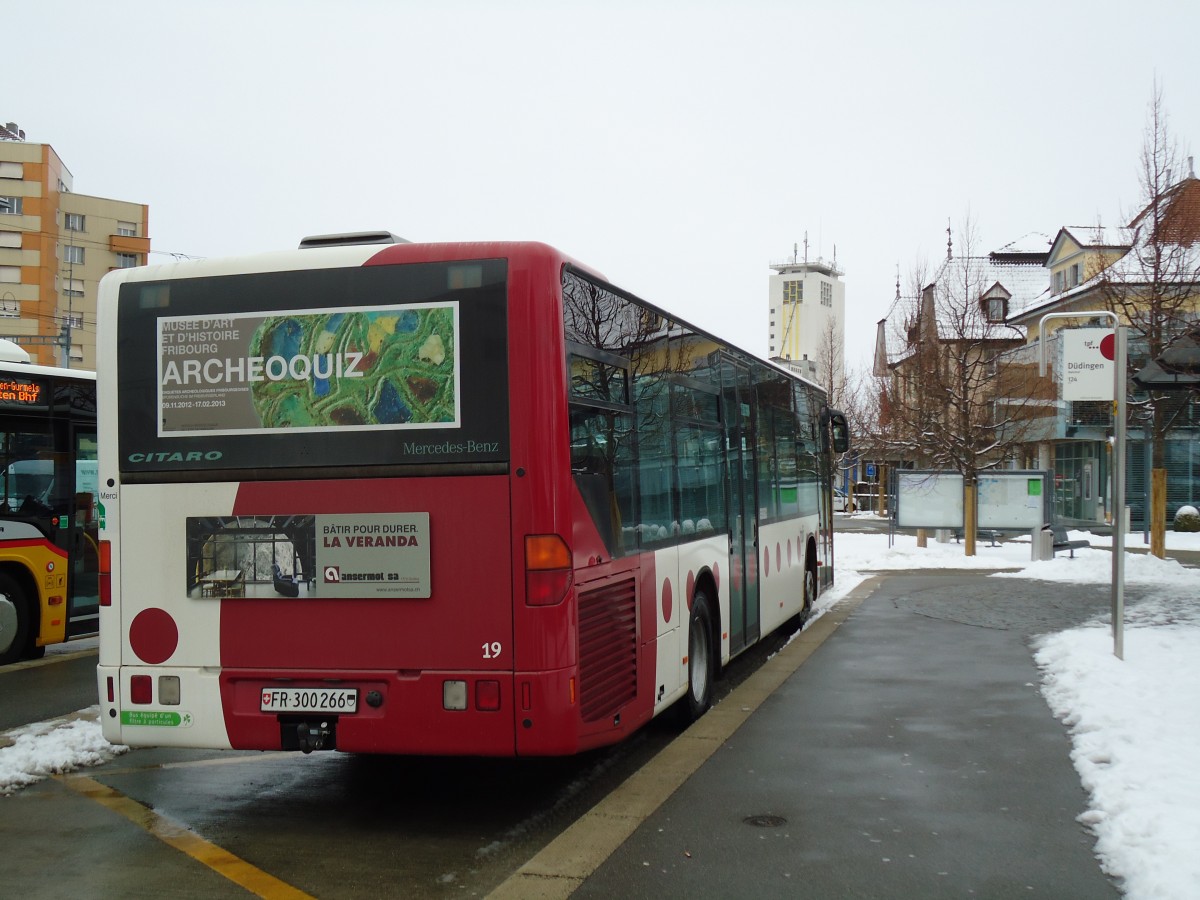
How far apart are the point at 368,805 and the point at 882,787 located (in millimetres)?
2820

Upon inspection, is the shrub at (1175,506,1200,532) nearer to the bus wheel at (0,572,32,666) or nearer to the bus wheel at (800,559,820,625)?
the bus wheel at (800,559,820,625)

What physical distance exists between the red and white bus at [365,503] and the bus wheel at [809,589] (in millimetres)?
8330

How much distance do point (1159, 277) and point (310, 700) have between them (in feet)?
73.3

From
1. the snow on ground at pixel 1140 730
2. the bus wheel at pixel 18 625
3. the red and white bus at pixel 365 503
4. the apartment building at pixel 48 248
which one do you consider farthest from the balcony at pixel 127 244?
the red and white bus at pixel 365 503

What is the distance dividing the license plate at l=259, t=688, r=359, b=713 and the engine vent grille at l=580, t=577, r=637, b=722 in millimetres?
1137

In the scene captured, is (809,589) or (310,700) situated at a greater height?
(310,700)

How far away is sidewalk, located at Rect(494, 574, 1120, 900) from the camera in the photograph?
207 inches

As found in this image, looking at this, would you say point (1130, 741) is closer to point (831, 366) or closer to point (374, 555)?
point (374, 555)

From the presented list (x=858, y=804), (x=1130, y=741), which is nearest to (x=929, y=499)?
(x=1130, y=741)

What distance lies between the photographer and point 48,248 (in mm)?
73875

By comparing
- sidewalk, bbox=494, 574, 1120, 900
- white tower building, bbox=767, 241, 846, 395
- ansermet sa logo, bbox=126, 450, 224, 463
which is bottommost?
sidewalk, bbox=494, 574, 1120, 900

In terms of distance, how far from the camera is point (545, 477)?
19.3ft

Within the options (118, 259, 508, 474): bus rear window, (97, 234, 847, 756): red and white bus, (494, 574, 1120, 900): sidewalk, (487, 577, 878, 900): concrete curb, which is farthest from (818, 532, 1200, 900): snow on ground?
(118, 259, 508, 474): bus rear window

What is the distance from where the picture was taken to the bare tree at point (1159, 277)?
24.0 meters
